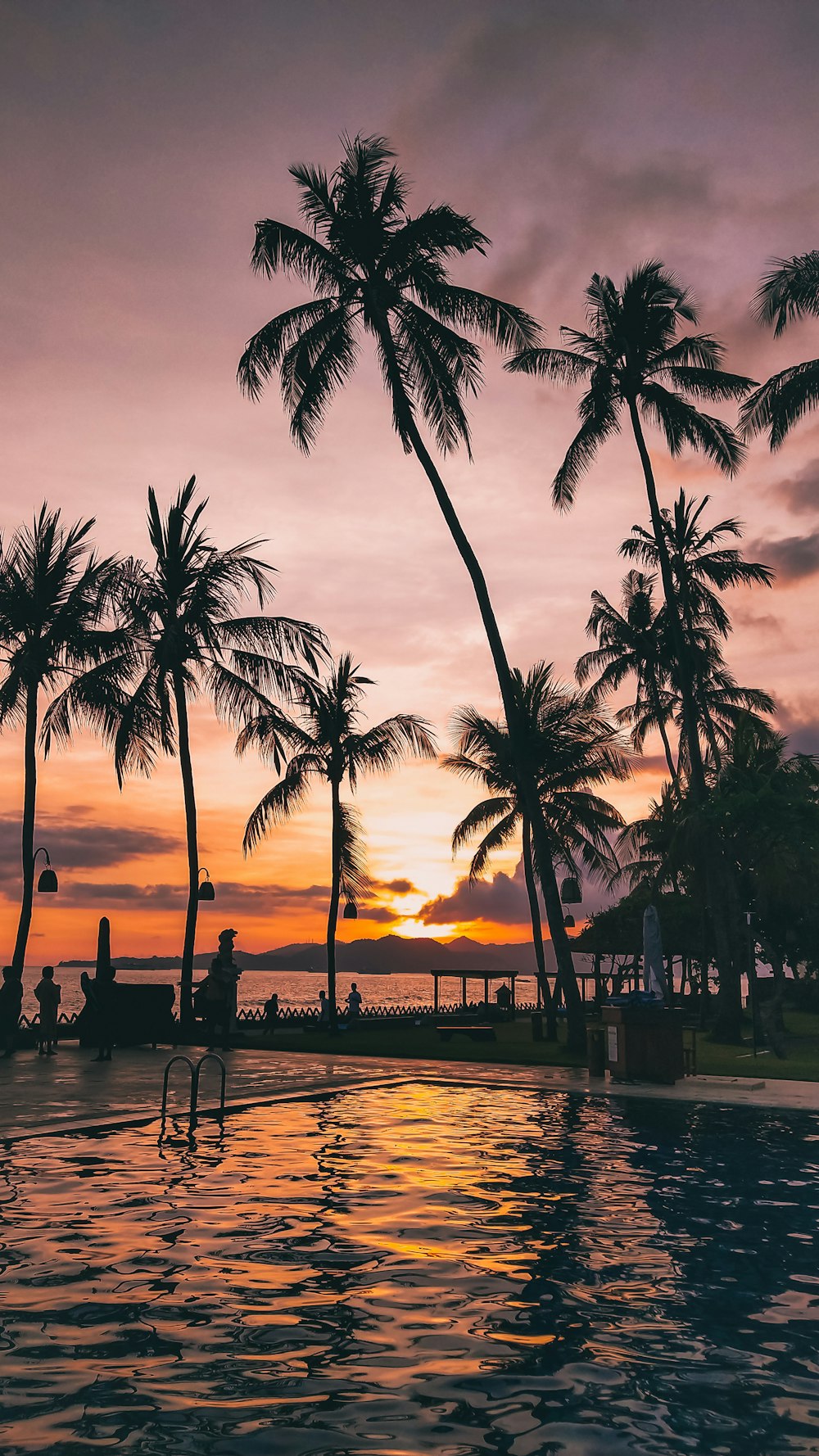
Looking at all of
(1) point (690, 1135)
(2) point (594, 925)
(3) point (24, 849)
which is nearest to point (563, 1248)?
(1) point (690, 1135)

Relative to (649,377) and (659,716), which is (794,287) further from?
(659,716)

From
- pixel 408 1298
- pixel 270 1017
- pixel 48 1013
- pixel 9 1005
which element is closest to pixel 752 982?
pixel 270 1017

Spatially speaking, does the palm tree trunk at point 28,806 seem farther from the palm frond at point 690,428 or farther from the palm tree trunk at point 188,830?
the palm frond at point 690,428

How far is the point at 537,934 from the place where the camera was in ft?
134

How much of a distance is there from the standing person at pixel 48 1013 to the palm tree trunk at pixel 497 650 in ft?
33.1

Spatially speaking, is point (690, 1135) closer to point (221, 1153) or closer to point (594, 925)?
point (221, 1153)

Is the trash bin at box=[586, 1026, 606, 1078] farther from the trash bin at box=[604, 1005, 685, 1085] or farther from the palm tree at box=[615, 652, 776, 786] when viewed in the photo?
the palm tree at box=[615, 652, 776, 786]

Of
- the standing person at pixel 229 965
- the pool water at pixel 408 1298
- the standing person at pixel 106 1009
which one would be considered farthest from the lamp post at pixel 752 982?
the standing person at pixel 106 1009

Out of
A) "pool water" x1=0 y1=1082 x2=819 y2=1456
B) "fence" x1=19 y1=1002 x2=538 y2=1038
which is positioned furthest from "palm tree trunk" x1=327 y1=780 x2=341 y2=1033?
"pool water" x1=0 y1=1082 x2=819 y2=1456

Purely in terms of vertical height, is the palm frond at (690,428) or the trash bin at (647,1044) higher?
the palm frond at (690,428)

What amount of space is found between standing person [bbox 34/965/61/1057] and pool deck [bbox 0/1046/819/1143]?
0.40 meters

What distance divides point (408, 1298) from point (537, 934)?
34.4 m

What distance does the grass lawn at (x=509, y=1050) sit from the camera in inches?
838

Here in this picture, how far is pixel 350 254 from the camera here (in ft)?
83.5
